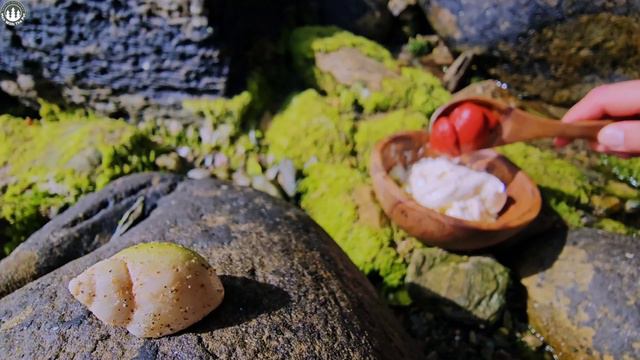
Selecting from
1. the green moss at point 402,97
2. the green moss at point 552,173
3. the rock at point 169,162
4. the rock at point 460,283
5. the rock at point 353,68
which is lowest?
the rock at point 460,283

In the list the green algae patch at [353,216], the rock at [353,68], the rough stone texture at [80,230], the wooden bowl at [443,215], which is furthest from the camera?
the rock at [353,68]

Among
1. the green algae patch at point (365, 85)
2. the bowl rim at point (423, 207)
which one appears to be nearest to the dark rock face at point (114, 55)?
the green algae patch at point (365, 85)

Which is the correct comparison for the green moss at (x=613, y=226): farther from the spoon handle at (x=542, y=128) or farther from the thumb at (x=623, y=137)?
the thumb at (x=623, y=137)

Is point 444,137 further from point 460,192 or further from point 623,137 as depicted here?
point 623,137

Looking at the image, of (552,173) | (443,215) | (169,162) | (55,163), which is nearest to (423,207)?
(443,215)

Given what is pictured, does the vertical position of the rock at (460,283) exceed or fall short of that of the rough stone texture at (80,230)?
it falls short

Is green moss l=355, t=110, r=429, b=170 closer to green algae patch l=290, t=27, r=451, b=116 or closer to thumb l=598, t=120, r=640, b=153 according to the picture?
green algae patch l=290, t=27, r=451, b=116

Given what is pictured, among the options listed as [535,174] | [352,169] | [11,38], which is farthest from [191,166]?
[535,174]
